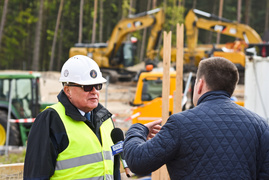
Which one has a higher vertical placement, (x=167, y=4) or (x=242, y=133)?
(x=167, y=4)

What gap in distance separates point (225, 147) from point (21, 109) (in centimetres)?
982

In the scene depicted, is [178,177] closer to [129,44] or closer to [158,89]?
[158,89]

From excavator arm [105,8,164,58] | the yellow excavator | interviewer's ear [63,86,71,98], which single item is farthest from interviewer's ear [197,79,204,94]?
the yellow excavator

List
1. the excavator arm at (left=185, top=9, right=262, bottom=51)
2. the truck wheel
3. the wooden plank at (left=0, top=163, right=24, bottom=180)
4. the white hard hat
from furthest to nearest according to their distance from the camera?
the excavator arm at (left=185, top=9, right=262, bottom=51) < the truck wheel < the wooden plank at (left=0, top=163, right=24, bottom=180) < the white hard hat

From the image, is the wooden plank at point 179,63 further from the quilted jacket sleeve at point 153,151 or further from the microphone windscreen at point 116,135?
the quilted jacket sleeve at point 153,151

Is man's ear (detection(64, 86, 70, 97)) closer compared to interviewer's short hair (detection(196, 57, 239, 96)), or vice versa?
interviewer's short hair (detection(196, 57, 239, 96))

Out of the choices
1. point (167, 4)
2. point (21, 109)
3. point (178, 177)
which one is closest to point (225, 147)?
point (178, 177)

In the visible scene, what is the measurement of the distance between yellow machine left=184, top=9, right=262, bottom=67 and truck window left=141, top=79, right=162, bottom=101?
34.8ft

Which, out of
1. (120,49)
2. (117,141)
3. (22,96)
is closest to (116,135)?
(117,141)

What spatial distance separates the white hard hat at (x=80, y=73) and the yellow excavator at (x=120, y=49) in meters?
21.1

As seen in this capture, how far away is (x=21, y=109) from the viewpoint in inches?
457

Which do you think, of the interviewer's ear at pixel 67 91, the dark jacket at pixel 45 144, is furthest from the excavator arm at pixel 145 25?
the dark jacket at pixel 45 144

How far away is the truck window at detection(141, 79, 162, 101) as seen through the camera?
36.0ft

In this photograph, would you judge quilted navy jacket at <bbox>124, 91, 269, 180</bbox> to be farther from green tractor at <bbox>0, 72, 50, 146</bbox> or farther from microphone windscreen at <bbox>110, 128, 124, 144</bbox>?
green tractor at <bbox>0, 72, 50, 146</bbox>
